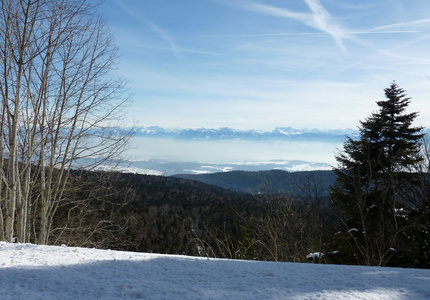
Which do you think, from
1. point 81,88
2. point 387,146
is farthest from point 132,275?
point 387,146

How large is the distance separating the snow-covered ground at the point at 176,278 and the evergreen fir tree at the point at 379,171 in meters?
11.9

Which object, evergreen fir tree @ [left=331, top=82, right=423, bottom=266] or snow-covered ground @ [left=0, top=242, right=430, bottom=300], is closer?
snow-covered ground @ [left=0, top=242, right=430, bottom=300]

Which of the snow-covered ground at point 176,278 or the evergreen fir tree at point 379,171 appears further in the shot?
the evergreen fir tree at point 379,171

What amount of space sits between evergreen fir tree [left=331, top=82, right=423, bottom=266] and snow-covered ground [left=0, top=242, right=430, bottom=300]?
11.9m

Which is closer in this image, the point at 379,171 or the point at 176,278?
the point at 176,278

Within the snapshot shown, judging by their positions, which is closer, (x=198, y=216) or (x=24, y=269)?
(x=24, y=269)

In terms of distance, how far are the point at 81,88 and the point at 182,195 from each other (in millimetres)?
84916

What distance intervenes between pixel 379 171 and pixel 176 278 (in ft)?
56.4

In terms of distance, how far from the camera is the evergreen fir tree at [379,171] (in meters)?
15.3

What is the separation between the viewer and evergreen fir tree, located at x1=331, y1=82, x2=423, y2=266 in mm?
15344

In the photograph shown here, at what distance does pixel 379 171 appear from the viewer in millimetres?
17156

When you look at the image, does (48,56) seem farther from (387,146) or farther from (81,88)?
(387,146)

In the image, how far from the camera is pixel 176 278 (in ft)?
10.8

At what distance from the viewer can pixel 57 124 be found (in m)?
8.16
